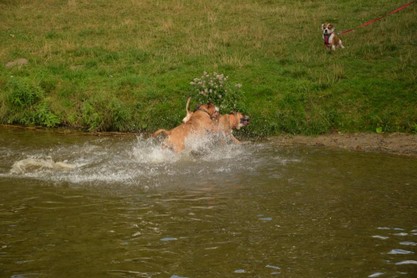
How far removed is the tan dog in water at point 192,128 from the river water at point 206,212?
30 cm

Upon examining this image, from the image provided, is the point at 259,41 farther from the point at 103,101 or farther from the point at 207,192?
the point at 207,192

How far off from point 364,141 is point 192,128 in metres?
4.36

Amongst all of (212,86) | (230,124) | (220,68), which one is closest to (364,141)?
(230,124)

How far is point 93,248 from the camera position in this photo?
7.93 meters

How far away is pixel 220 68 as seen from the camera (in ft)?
59.8

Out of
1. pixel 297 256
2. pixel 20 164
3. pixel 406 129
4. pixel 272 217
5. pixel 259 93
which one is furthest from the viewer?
pixel 259 93

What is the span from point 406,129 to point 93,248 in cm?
955

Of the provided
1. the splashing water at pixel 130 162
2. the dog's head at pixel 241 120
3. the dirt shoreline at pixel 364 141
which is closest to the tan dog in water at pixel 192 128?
the splashing water at pixel 130 162

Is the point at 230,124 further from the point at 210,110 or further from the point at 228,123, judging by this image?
the point at 210,110

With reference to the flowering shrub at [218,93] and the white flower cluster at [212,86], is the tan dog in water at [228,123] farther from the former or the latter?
the white flower cluster at [212,86]

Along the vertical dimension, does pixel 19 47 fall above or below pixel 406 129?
above

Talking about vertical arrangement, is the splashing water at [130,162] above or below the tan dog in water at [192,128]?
below

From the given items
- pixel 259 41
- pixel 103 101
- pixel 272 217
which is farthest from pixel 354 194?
pixel 259 41

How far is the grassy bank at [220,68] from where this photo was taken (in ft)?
51.5
